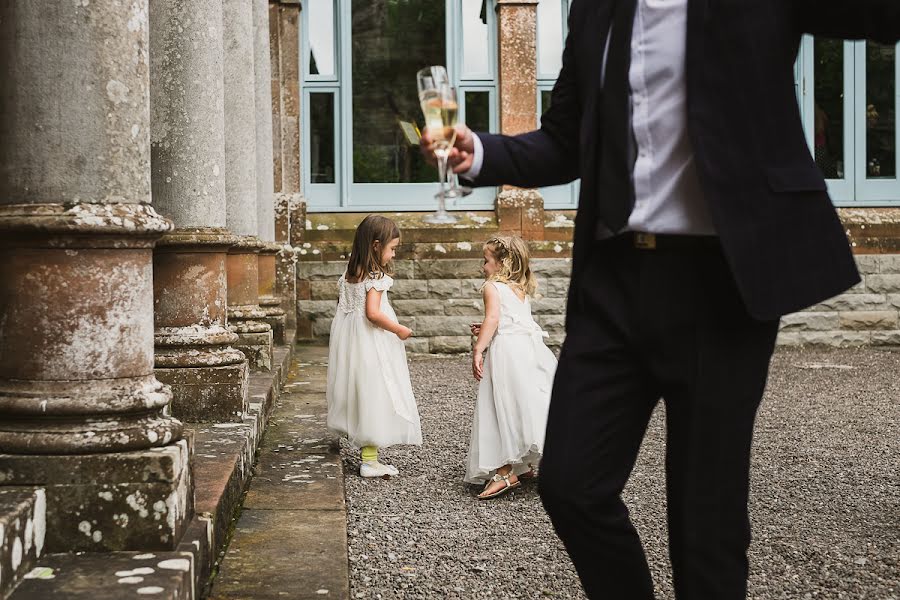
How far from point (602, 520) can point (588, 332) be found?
1.31 feet

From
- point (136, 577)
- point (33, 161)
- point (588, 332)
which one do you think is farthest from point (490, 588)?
point (33, 161)

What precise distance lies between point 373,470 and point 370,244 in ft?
3.93

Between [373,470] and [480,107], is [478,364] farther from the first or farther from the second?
[480,107]

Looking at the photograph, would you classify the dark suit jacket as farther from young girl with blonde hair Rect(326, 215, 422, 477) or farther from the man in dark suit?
young girl with blonde hair Rect(326, 215, 422, 477)

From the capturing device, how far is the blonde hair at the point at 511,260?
5.98m

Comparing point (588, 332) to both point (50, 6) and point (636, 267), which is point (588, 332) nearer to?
point (636, 267)

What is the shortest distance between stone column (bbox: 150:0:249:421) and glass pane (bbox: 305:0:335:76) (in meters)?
8.07

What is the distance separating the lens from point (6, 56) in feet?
10.4

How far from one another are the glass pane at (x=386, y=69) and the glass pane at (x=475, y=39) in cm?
28

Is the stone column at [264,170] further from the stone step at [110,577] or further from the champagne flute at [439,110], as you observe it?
the champagne flute at [439,110]

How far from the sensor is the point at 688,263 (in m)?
2.34

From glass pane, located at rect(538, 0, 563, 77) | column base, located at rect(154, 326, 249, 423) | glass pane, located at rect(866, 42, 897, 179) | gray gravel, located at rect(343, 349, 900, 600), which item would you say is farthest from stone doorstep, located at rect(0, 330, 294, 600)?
glass pane, located at rect(866, 42, 897, 179)

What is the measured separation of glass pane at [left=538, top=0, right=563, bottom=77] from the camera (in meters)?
14.0

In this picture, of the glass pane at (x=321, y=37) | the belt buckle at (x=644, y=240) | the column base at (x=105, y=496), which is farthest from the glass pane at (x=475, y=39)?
the belt buckle at (x=644, y=240)
